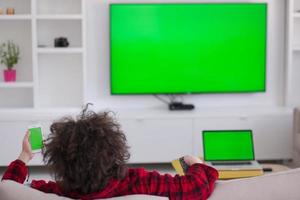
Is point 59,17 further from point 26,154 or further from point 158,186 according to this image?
point 158,186

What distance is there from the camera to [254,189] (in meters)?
1.82

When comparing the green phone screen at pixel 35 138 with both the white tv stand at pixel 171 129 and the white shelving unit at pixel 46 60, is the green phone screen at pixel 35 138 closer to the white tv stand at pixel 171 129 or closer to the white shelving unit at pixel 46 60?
the white tv stand at pixel 171 129

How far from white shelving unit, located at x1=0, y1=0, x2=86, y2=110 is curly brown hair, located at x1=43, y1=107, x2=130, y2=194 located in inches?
147

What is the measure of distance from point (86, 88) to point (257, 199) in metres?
4.07

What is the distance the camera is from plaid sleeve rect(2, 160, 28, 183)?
2.02 meters

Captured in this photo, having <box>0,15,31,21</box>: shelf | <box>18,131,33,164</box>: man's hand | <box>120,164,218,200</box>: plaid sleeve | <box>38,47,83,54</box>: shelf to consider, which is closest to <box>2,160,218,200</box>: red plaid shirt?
<box>120,164,218,200</box>: plaid sleeve

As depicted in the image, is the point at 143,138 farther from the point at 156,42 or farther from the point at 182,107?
the point at 156,42

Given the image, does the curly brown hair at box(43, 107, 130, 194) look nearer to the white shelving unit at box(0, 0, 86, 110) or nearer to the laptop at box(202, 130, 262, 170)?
the laptop at box(202, 130, 262, 170)

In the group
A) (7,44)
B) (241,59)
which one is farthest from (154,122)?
(7,44)

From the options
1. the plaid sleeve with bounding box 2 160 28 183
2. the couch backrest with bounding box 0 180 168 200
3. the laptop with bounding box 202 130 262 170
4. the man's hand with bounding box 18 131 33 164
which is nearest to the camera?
the couch backrest with bounding box 0 180 168 200

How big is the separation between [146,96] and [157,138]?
61 cm

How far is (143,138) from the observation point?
216 inches

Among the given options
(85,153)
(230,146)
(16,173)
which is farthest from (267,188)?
(230,146)

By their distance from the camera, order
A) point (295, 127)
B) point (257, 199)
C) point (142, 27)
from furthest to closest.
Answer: point (142, 27), point (295, 127), point (257, 199)
